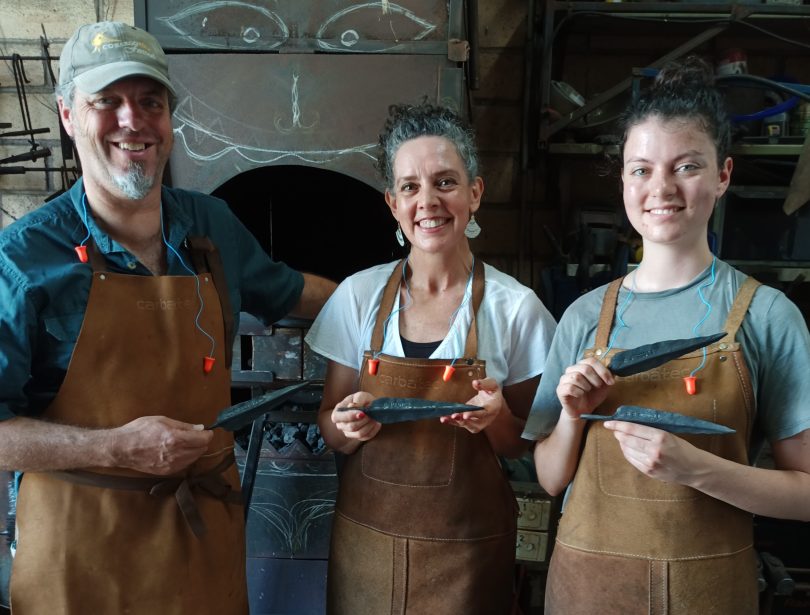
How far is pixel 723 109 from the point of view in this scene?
1.41 metres

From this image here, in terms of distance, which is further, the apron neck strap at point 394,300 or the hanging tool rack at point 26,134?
the hanging tool rack at point 26,134

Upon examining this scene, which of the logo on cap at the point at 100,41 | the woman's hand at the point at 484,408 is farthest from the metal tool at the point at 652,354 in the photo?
the logo on cap at the point at 100,41

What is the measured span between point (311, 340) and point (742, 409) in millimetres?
1025

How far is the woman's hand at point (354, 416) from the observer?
152cm

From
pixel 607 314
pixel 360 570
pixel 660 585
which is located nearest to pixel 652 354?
pixel 607 314

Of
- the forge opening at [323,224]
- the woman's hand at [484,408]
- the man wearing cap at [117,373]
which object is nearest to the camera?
the man wearing cap at [117,373]

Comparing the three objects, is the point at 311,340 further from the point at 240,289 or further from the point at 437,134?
the point at 437,134

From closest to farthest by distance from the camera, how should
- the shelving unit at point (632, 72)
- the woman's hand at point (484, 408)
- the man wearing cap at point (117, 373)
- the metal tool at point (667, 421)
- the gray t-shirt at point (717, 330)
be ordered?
the metal tool at point (667, 421)
the gray t-shirt at point (717, 330)
the man wearing cap at point (117, 373)
the woman's hand at point (484, 408)
the shelving unit at point (632, 72)

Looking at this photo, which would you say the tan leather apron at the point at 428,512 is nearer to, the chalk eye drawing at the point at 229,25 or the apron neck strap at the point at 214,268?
the apron neck strap at the point at 214,268

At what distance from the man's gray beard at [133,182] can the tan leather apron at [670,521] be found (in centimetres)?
107

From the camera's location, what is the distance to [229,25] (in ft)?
7.09

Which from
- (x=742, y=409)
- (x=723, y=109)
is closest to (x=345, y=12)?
(x=723, y=109)

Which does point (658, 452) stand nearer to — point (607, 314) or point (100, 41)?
point (607, 314)

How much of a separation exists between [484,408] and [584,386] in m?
0.27
